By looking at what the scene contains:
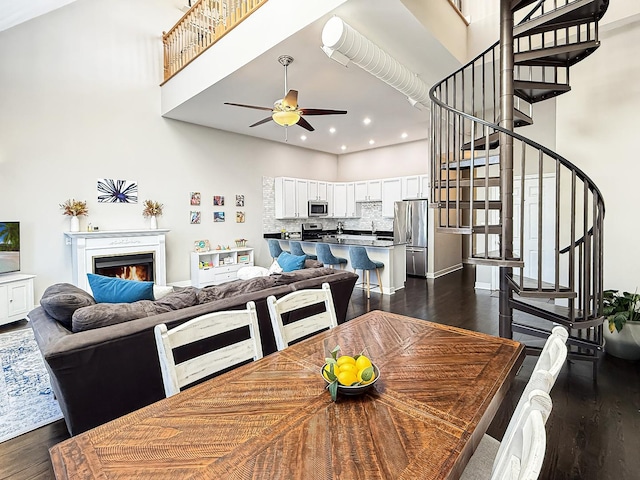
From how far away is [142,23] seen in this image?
6.00m

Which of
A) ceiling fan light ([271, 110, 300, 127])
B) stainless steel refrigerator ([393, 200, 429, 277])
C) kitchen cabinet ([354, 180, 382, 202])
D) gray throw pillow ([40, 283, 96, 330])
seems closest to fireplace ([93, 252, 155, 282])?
gray throw pillow ([40, 283, 96, 330])

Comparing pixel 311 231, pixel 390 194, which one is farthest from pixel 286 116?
pixel 311 231

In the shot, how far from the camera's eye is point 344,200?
9.47 m

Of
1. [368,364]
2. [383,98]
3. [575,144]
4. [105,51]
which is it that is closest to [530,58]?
[575,144]

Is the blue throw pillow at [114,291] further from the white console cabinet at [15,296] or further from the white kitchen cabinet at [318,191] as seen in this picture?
the white kitchen cabinet at [318,191]

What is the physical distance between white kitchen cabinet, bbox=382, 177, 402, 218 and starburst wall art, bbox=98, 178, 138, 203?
552 centimetres

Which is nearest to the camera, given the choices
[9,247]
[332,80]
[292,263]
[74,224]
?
[292,263]

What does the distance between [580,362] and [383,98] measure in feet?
14.0

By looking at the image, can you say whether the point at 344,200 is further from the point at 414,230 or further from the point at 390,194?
the point at 414,230

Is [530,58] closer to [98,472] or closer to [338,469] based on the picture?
[338,469]

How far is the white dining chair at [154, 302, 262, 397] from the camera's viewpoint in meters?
1.36

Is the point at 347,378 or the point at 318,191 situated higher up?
the point at 318,191

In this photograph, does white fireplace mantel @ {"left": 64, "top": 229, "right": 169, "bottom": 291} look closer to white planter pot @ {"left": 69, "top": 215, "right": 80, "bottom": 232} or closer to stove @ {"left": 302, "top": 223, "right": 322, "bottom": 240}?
white planter pot @ {"left": 69, "top": 215, "right": 80, "bottom": 232}

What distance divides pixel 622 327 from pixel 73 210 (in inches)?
277
